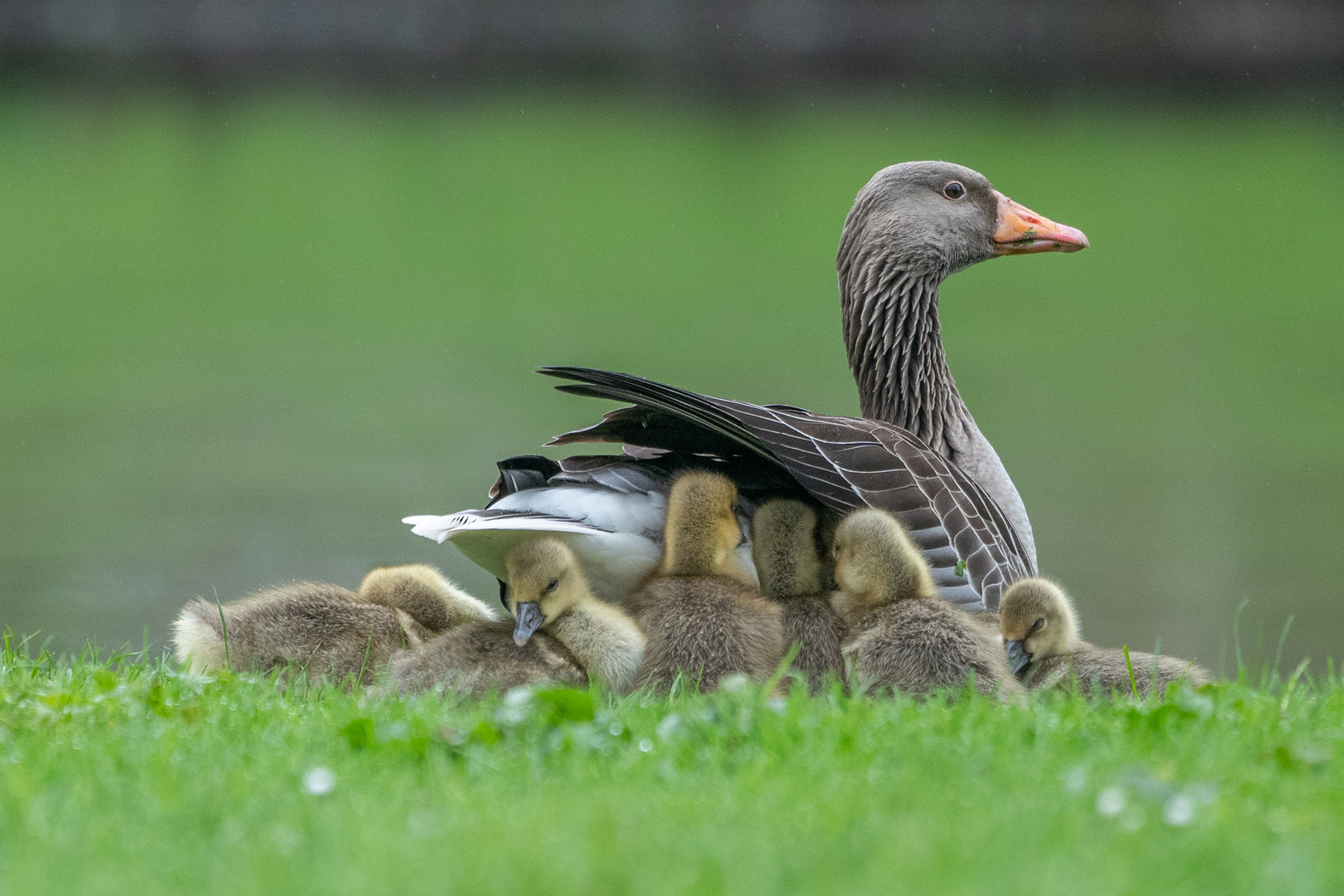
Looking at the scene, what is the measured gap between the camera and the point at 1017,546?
5656 millimetres

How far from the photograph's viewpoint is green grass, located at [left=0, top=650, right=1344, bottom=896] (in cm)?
246

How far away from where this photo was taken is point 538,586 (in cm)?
440

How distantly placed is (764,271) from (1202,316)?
6.16 metres

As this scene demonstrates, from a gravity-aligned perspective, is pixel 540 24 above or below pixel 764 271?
above

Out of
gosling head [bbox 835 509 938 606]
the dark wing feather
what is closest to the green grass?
gosling head [bbox 835 509 938 606]

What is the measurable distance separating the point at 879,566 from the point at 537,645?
99 cm

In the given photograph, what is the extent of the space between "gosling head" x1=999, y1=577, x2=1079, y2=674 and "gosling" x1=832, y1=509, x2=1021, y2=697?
6 centimetres

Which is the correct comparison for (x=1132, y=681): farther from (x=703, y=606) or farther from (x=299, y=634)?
(x=299, y=634)

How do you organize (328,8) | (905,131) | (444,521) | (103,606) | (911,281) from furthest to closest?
(328,8) < (905,131) < (103,606) < (911,281) < (444,521)

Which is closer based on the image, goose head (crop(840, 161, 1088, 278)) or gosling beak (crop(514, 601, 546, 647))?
gosling beak (crop(514, 601, 546, 647))

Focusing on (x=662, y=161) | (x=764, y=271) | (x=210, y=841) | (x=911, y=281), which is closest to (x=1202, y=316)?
(x=764, y=271)

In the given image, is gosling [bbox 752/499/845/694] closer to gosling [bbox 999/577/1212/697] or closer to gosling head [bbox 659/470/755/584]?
gosling head [bbox 659/470/755/584]

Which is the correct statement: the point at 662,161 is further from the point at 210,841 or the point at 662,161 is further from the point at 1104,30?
the point at 210,841

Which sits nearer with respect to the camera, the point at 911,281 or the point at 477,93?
the point at 911,281
